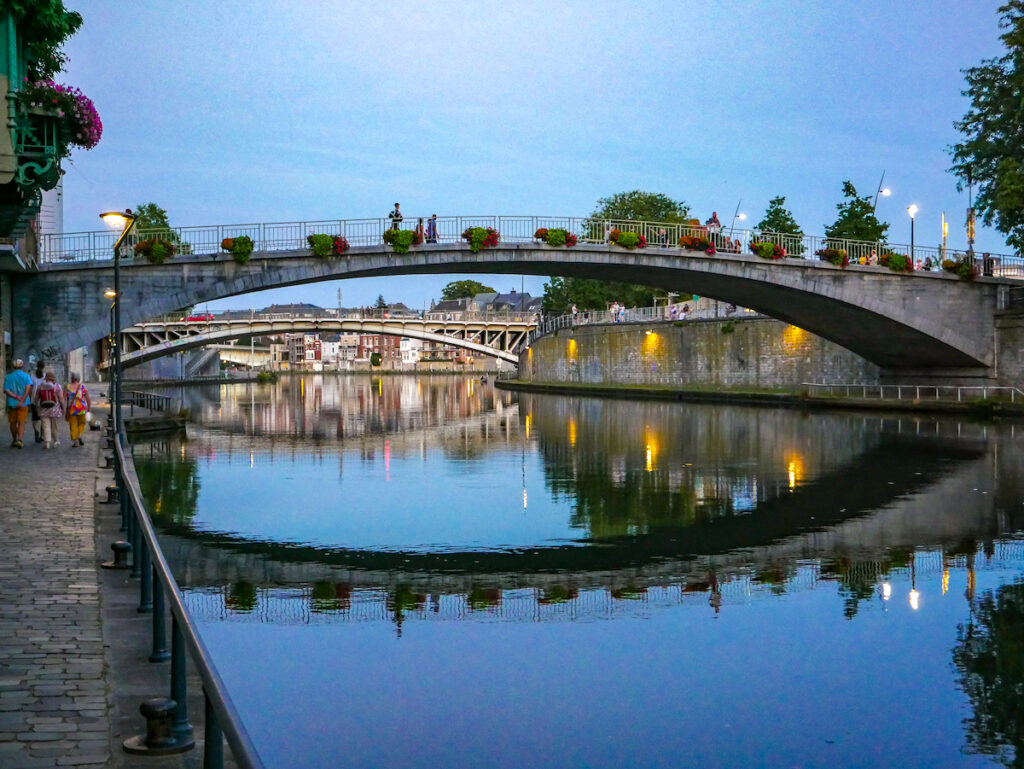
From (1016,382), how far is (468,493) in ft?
86.5

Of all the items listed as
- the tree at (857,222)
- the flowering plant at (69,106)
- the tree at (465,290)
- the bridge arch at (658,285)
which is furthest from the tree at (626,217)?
the tree at (465,290)

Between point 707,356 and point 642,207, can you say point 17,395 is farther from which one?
point 642,207

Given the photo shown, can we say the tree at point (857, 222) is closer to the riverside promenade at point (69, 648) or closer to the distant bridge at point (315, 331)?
the distant bridge at point (315, 331)

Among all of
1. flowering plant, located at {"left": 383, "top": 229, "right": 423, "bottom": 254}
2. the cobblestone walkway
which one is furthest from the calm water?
flowering plant, located at {"left": 383, "top": 229, "right": 423, "bottom": 254}

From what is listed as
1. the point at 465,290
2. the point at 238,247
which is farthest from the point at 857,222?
the point at 465,290

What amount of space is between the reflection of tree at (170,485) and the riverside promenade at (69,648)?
407 centimetres

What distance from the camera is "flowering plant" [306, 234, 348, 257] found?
30234 mm

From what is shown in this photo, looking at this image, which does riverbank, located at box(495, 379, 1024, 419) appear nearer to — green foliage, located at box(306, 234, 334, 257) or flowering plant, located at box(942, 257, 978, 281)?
flowering plant, located at box(942, 257, 978, 281)

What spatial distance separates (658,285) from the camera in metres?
40.2

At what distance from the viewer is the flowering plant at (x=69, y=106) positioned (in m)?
13.4

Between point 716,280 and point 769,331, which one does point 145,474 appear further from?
point 769,331

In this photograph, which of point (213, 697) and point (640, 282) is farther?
point (640, 282)

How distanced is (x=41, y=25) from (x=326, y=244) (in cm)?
1673

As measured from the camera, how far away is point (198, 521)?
51.3ft
